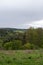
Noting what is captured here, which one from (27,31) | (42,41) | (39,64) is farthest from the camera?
(27,31)

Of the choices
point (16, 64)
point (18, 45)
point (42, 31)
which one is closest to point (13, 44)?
point (18, 45)

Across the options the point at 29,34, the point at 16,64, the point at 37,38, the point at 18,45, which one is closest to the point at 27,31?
the point at 29,34

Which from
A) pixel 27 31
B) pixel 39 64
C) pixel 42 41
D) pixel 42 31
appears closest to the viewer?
pixel 39 64

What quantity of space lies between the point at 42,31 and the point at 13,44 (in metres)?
13.7

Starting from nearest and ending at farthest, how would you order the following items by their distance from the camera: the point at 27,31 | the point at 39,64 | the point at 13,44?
the point at 39,64, the point at 13,44, the point at 27,31

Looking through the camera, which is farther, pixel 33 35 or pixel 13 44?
pixel 33 35

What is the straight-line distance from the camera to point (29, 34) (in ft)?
166

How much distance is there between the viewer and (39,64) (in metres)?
9.90

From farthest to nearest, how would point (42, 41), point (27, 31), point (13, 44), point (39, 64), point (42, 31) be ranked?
point (27, 31)
point (42, 31)
point (42, 41)
point (13, 44)
point (39, 64)

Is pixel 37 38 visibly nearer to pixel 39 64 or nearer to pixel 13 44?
pixel 13 44

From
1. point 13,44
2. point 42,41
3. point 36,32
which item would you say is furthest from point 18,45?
point 36,32

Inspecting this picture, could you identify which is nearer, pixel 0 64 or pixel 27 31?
pixel 0 64

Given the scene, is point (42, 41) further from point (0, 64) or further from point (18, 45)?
point (0, 64)

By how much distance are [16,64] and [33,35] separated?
135ft
